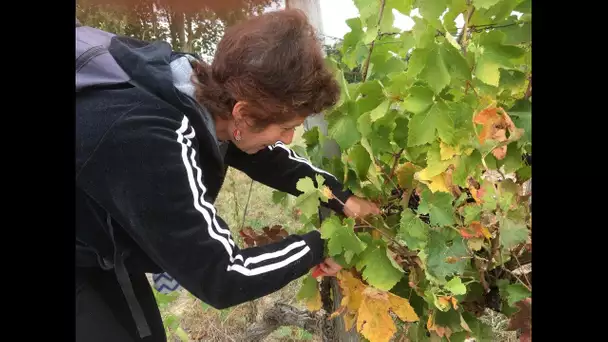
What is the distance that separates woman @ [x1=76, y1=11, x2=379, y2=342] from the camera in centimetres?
67

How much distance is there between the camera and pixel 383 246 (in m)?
0.83

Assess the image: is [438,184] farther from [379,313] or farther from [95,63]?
[95,63]

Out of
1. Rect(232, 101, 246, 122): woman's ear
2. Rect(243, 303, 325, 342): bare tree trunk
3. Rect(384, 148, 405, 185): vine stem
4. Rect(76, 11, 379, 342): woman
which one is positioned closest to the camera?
Rect(76, 11, 379, 342): woman

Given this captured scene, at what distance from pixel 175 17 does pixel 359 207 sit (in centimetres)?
56

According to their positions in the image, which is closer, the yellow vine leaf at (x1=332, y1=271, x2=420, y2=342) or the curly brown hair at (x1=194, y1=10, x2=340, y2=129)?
the curly brown hair at (x1=194, y1=10, x2=340, y2=129)

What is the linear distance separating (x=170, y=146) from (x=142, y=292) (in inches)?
19.1

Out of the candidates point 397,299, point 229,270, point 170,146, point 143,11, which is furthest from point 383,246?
point 143,11

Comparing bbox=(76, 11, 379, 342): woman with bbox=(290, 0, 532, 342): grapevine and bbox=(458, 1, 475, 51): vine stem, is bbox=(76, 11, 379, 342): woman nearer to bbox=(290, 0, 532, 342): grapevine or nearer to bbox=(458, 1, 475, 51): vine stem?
bbox=(290, 0, 532, 342): grapevine

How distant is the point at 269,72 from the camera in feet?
2.39

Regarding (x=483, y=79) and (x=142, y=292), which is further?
(x=142, y=292)

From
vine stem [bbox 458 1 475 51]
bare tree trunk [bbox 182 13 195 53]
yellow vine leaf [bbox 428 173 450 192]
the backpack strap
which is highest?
vine stem [bbox 458 1 475 51]

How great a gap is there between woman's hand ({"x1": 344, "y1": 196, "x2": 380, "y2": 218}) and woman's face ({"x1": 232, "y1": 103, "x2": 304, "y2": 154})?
186 millimetres

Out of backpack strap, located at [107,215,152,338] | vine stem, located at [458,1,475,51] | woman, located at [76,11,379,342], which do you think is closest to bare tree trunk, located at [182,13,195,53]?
woman, located at [76,11,379,342]
